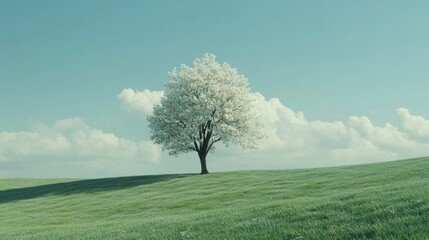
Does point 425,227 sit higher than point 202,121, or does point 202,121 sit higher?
point 202,121

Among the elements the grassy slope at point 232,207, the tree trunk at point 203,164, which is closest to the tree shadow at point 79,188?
the grassy slope at point 232,207

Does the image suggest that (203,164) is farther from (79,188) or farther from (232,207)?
(232,207)

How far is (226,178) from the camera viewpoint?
5594cm

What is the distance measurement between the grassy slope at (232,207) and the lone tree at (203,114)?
215 inches

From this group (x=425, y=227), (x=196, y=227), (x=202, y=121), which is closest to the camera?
(x=425, y=227)

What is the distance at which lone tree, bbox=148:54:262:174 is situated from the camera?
62750 mm

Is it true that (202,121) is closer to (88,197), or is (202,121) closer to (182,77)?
(182,77)

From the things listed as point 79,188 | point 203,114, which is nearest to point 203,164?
point 203,114

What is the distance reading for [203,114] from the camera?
202ft

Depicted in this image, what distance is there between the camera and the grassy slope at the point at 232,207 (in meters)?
12.9

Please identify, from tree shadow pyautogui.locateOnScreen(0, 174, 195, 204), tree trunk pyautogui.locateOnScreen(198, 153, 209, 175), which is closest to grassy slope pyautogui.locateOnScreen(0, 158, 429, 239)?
tree shadow pyautogui.locateOnScreen(0, 174, 195, 204)

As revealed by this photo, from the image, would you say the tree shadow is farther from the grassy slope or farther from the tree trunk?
the tree trunk

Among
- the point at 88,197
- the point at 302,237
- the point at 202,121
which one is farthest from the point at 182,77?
the point at 302,237

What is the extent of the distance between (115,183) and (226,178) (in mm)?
17103
